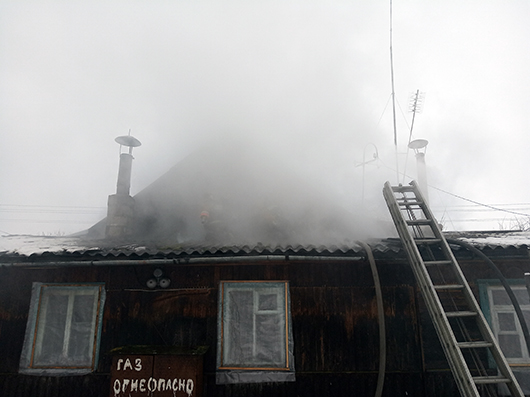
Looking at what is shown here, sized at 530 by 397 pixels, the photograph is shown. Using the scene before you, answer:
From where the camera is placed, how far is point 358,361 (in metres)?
6.44

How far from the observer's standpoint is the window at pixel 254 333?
641cm

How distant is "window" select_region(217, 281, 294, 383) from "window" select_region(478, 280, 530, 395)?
3917mm

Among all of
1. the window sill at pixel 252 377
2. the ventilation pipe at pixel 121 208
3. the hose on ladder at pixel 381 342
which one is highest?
the ventilation pipe at pixel 121 208

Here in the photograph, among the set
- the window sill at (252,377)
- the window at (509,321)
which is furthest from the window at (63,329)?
the window at (509,321)

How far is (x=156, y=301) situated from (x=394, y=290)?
4.84 m

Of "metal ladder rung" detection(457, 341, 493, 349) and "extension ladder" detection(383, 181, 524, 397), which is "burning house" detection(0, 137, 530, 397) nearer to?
"extension ladder" detection(383, 181, 524, 397)

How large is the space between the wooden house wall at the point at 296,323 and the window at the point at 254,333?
0.16m

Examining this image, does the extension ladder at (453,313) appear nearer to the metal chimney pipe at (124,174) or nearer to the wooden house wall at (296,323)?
the wooden house wall at (296,323)

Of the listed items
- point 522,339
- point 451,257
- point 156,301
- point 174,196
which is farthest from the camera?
point 174,196

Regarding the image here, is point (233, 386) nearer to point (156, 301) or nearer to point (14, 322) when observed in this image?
point (156, 301)

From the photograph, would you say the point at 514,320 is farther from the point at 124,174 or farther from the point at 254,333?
the point at 124,174

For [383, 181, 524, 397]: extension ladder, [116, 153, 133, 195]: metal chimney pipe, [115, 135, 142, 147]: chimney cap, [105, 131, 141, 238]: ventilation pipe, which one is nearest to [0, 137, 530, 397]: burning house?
[383, 181, 524, 397]: extension ladder

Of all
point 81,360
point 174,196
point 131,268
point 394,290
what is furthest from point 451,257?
point 174,196

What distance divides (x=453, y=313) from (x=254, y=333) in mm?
3565
